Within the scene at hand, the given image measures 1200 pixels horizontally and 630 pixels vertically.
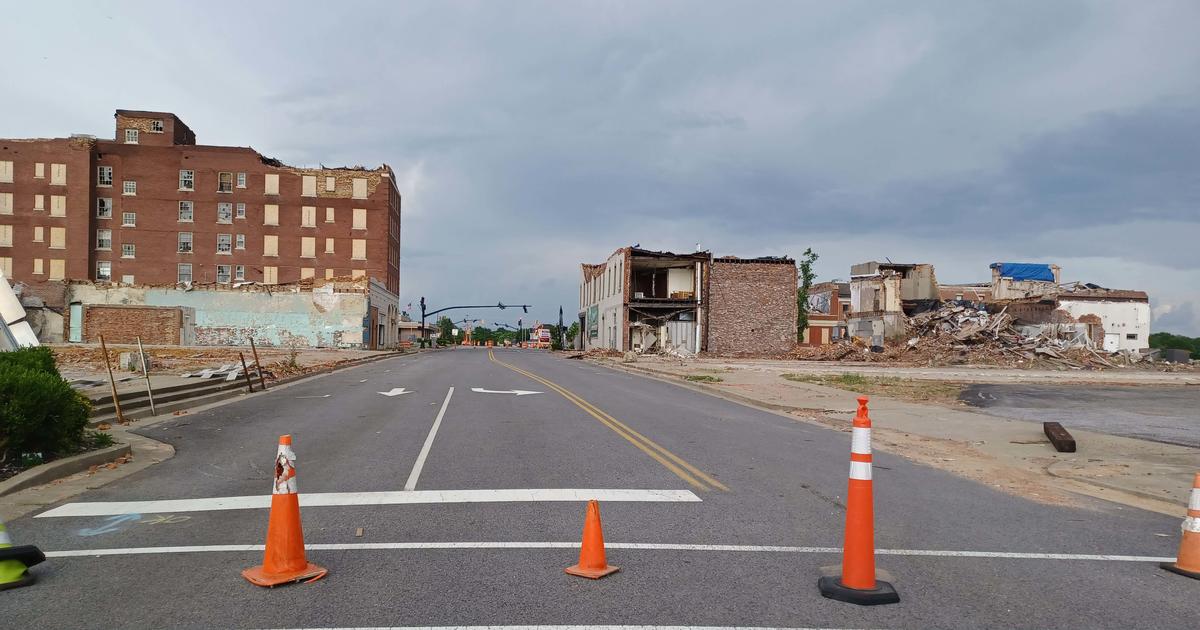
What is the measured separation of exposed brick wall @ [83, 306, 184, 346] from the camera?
52906mm

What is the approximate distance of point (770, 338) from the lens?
196ft

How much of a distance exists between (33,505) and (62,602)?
3.37 meters

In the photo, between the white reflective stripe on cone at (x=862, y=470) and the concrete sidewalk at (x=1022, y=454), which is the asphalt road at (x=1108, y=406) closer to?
the concrete sidewalk at (x=1022, y=454)

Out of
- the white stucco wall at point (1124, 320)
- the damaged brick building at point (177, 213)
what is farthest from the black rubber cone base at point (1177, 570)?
the white stucco wall at point (1124, 320)

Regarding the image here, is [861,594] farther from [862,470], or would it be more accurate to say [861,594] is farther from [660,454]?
[660,454]

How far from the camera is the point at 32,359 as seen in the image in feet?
33.6

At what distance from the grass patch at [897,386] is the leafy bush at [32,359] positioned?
1903 cm

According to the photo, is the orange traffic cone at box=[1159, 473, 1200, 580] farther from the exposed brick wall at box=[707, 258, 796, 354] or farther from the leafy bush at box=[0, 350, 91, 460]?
the exposed brick wall at box=[707, 258, 796, 354]

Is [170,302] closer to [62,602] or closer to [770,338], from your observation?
[770,338]

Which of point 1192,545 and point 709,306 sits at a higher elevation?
point 709,306

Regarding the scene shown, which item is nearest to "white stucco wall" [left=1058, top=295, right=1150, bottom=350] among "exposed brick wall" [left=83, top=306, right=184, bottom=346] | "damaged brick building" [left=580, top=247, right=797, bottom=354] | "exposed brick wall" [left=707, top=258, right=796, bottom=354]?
"exposed brick wall" [left=707, top=258, right=796, bottom=354]

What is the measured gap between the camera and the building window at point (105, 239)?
71625mm

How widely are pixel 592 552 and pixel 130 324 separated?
58.0 m

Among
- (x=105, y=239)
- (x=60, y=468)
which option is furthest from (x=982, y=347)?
(x=105, y=239)
